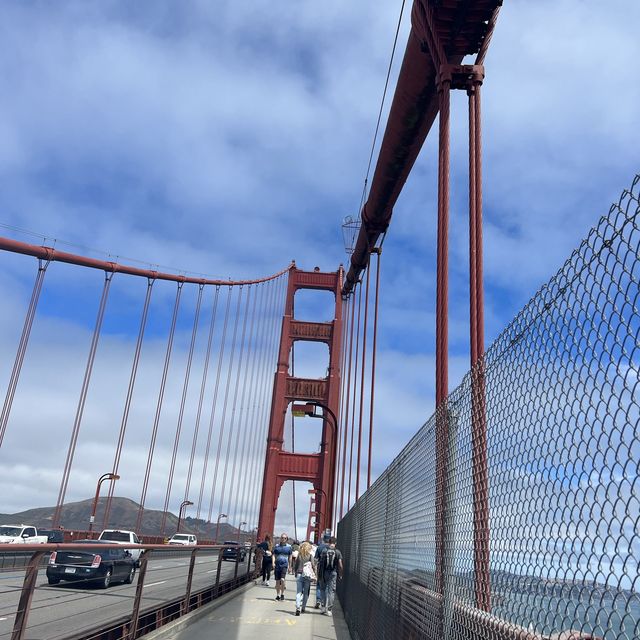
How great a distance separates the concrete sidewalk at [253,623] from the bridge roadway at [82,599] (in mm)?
402

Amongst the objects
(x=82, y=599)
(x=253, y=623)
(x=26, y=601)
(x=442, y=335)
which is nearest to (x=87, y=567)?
(x=82, y=599)

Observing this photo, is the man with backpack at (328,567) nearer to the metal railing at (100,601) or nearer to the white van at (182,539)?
the metal railing at (100,601)

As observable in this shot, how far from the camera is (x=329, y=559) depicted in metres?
10.3

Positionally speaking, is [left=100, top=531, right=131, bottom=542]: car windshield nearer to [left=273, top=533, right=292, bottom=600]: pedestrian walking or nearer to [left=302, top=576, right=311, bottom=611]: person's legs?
[left=273, top=533, right=292, bottom=600]: pedestrian walking

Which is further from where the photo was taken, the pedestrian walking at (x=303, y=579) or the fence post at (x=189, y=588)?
the pedestrian walking at (x=303, y=579)

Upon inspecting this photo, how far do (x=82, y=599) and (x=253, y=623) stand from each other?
2665 millimetres

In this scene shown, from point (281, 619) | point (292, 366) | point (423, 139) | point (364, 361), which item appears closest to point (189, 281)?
point (292, 366)

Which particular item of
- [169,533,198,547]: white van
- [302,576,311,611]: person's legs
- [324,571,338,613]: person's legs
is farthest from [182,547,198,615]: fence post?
[169,533,198,547]: white van

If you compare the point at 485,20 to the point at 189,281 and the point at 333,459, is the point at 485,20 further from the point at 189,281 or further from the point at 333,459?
the point at 189,281

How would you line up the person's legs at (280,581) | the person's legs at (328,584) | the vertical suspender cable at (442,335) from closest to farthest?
1. the vertical suspender cable at (442,335)
2. the person's legs at (328,584)
3. the person's legs at (280,581)

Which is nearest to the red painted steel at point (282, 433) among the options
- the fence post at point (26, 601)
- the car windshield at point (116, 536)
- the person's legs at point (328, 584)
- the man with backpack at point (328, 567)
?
the car windshield at point (116, 536)

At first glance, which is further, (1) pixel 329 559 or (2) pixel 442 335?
(1) pixel 329 559

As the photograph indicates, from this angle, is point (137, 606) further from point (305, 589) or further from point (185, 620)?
point (305, 589)

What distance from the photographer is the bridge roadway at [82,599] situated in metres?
5.18
